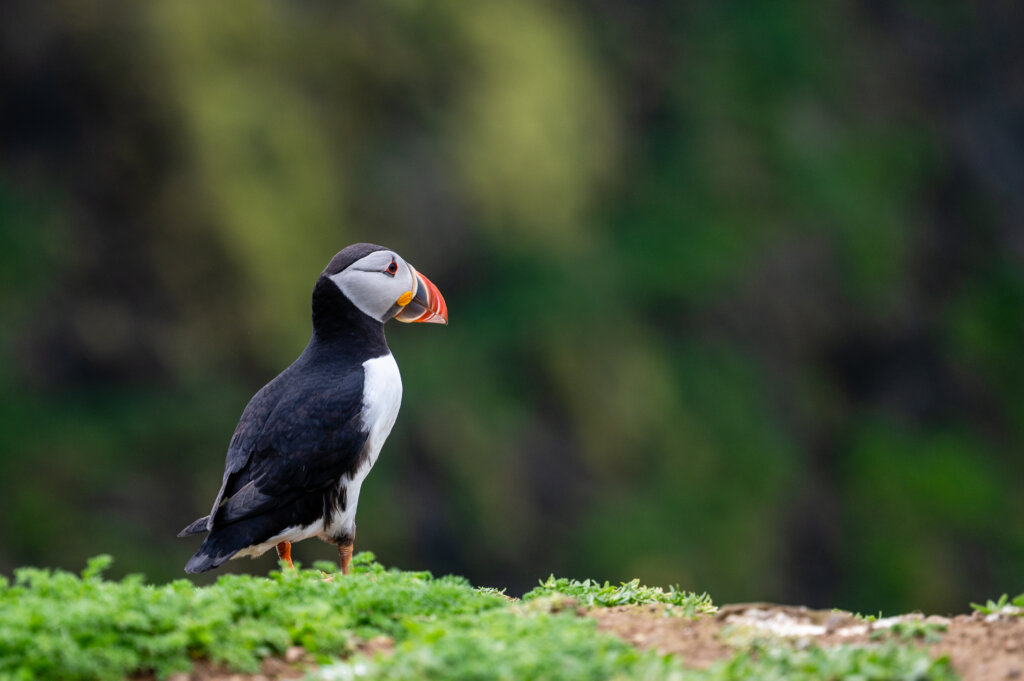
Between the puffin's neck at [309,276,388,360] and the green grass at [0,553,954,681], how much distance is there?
1.45 m

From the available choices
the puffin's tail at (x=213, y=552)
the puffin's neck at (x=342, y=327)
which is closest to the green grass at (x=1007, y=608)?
the puffin's neck at (x=342, y=327)

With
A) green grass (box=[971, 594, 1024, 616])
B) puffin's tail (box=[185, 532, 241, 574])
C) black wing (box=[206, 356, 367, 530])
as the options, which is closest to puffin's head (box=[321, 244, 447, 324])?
black wing (box=[206, 356, 367, 530])

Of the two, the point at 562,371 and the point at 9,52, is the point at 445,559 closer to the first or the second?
the point at 562,371

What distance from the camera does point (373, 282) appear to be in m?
6.08

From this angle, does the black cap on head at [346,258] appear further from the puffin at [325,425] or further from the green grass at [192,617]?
the green grass at [192,617]

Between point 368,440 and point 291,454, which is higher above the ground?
point 368,440

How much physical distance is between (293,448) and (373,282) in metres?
0.93

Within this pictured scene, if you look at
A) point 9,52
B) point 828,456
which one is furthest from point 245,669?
point 828,456

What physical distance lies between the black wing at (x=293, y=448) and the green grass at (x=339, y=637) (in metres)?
0.73

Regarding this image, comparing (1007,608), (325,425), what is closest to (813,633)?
(1007,608)

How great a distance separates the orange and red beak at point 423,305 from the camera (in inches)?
246

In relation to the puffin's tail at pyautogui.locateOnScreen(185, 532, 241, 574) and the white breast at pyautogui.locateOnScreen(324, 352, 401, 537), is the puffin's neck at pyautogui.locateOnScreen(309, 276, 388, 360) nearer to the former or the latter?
the white breast at pyautogui.locateOnScreen(324, 352, 401, 537)

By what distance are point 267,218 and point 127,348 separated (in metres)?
2.03

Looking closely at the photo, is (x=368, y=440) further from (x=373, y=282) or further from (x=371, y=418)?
(x=373, y=282)
